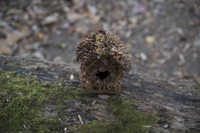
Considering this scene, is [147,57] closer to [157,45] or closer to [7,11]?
[157,45]

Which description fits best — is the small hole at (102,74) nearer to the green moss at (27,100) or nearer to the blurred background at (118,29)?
the green moss at (27,100)

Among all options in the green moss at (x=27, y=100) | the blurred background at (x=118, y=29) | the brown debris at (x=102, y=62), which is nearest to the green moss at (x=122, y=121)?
the brown debris at (x=102, y=62)

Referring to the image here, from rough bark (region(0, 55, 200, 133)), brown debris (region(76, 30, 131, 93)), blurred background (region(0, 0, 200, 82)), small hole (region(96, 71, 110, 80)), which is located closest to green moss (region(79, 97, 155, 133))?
rough bark (region(0, 55, 200, 133))

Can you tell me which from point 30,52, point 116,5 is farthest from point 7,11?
point 116,5

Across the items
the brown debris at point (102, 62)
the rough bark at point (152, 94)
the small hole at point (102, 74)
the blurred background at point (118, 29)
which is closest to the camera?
the brown debris at point (102, 62)

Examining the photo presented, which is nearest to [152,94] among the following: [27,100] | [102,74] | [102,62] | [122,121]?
[122,121]

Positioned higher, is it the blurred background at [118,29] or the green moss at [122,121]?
the blurred background at [118,29]

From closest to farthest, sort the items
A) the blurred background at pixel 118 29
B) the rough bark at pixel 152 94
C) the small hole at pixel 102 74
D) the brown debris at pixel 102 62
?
the brown debris at pixel 102 62 → the rough bark at pixel 152 94 → the small hole at pixel 102 74 → the blurred background at pixel 118 29

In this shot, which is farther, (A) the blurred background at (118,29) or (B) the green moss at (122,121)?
(A) the blurred background at (118,29)
